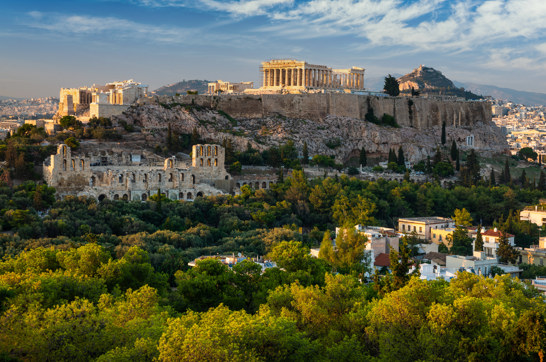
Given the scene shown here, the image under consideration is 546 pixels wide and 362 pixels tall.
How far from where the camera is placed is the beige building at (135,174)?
39531 millimetres

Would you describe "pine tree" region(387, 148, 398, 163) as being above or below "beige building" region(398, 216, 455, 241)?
above

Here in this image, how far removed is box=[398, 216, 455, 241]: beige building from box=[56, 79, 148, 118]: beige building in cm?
2329

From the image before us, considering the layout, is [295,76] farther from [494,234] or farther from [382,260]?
[382,260]

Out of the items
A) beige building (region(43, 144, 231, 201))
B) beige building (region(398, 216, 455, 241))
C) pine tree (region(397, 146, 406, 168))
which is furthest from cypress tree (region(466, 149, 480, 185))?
beige building (region(43, 144, 231, 201))

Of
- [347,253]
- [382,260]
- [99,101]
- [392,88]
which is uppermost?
[392,88]

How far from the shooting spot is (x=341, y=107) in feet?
212

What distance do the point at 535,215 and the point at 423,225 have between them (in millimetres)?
7508

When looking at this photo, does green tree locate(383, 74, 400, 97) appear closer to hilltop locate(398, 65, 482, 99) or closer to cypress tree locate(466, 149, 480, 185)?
cypress tree locate(466, 149, 480, 185)

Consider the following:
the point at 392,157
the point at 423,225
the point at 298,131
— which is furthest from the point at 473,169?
A: the point at 423,225

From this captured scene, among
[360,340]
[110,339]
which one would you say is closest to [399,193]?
[360,340]

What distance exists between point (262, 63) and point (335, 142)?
51.9 feet

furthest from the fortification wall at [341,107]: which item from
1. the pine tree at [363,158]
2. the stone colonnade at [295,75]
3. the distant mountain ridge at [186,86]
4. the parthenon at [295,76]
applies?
the distant mountain ridge at [186,86]

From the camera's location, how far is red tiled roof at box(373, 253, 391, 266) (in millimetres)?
30283

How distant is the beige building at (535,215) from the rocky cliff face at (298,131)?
17632 millimetres
